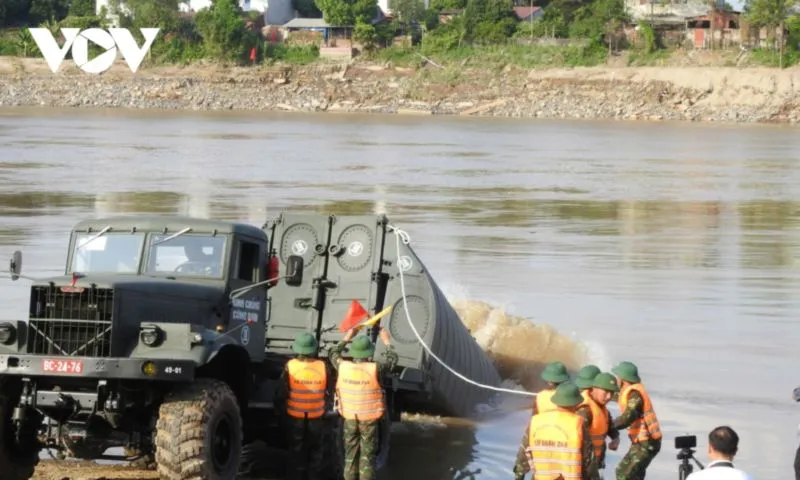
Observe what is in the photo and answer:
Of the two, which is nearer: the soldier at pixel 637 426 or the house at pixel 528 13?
the soldier at pixel 637 426

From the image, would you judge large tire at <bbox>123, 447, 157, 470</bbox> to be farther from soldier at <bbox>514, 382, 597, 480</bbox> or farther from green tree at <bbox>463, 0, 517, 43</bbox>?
green tree at <bbox>463, 0, 517, 43</bbox>

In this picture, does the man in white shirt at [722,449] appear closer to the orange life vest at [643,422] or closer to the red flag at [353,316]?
the orange life vest at [643,422]

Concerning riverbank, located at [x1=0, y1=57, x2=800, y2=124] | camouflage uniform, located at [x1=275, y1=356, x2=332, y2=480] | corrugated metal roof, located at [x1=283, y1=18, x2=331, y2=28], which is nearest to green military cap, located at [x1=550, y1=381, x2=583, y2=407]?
camouflage uniform, located at [x1=275, y1=356, x2=332, y2=480]

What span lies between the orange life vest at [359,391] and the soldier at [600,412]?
161 centimetres

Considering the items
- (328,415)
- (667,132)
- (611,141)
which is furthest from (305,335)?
(667,132)

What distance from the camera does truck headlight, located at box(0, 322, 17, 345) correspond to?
11.8 m

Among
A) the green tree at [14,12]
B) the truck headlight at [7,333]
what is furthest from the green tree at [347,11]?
the truck headlight at [7,333]

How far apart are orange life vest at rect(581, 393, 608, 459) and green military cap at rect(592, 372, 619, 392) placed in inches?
5.8

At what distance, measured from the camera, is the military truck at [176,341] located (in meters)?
11.4

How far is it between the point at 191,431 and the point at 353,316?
13.6ft

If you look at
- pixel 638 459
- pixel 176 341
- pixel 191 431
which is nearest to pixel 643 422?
pixel 638 459

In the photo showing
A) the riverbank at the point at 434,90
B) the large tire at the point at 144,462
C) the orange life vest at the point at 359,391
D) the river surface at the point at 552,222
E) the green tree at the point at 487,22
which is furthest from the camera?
the green tree at the point at 487,22

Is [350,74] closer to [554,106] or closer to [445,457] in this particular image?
[554,106]

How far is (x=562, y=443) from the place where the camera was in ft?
34.2
